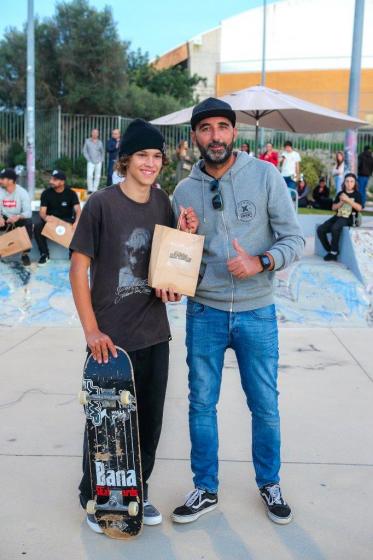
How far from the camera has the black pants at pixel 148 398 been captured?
118 inches

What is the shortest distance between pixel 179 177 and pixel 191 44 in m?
31.0

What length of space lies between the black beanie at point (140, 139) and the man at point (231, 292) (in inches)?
9.9

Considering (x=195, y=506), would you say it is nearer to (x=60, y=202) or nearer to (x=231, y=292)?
(x=231, y=292)

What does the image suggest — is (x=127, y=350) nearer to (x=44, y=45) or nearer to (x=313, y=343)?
(x=313, y=343)

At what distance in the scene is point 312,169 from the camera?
2156cm

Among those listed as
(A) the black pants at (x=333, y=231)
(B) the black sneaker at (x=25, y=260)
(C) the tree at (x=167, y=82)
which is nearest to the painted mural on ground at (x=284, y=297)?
(B) the black sneaker at (x=25, y=260)

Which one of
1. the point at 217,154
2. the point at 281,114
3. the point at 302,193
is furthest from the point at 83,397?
the point at 302,193

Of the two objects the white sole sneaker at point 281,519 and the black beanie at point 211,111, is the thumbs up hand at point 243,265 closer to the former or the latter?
the black beanie at point 211,111

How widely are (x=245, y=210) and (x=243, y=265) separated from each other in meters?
0.31

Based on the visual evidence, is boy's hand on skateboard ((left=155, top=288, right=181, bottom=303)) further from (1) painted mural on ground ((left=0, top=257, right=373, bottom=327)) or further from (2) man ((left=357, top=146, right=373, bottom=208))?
(2) man ((left=357, top=146, right=373, bottom=208))

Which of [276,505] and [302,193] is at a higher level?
[302,193]

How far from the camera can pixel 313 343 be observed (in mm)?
6586

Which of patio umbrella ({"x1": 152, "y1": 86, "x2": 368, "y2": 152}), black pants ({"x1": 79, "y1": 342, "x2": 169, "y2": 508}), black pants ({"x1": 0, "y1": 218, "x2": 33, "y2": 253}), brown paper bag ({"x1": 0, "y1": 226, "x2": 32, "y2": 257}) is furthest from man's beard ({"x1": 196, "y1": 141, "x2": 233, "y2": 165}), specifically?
patio umbrella ({"x1": 152, "y1": 86, "x2": 368, "y2": 152})

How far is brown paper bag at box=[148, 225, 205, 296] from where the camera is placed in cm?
289
